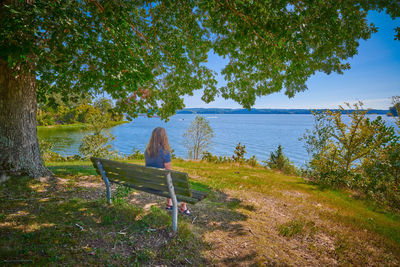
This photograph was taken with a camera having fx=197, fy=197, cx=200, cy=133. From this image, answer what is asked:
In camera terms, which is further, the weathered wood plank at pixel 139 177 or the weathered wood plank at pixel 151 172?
the weathered wood plank at pixel 139 177

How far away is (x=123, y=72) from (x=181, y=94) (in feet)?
11.5

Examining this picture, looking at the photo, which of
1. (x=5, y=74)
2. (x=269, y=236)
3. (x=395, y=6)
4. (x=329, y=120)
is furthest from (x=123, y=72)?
(x=329, y=120)

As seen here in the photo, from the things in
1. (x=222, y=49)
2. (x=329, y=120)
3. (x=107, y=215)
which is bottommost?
(x=107, y=215)

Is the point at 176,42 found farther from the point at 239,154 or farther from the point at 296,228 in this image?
the point at 239,154

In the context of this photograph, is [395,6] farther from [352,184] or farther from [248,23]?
[352,184]

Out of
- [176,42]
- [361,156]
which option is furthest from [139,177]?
[361,156]

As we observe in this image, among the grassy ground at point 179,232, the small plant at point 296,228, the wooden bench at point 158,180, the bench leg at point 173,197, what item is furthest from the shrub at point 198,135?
the bench leg at point 173,197

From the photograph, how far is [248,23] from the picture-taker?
4332mm

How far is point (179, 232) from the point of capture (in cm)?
354

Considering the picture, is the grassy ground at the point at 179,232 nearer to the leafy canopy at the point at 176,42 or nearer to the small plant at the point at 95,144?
the leafy canopy at the point at 176,42

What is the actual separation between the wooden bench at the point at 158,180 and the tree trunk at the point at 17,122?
9.14 ft

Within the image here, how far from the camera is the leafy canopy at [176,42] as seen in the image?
3758 millimetres

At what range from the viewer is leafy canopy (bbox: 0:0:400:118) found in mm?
3758

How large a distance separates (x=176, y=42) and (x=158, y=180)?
528 centimetres
